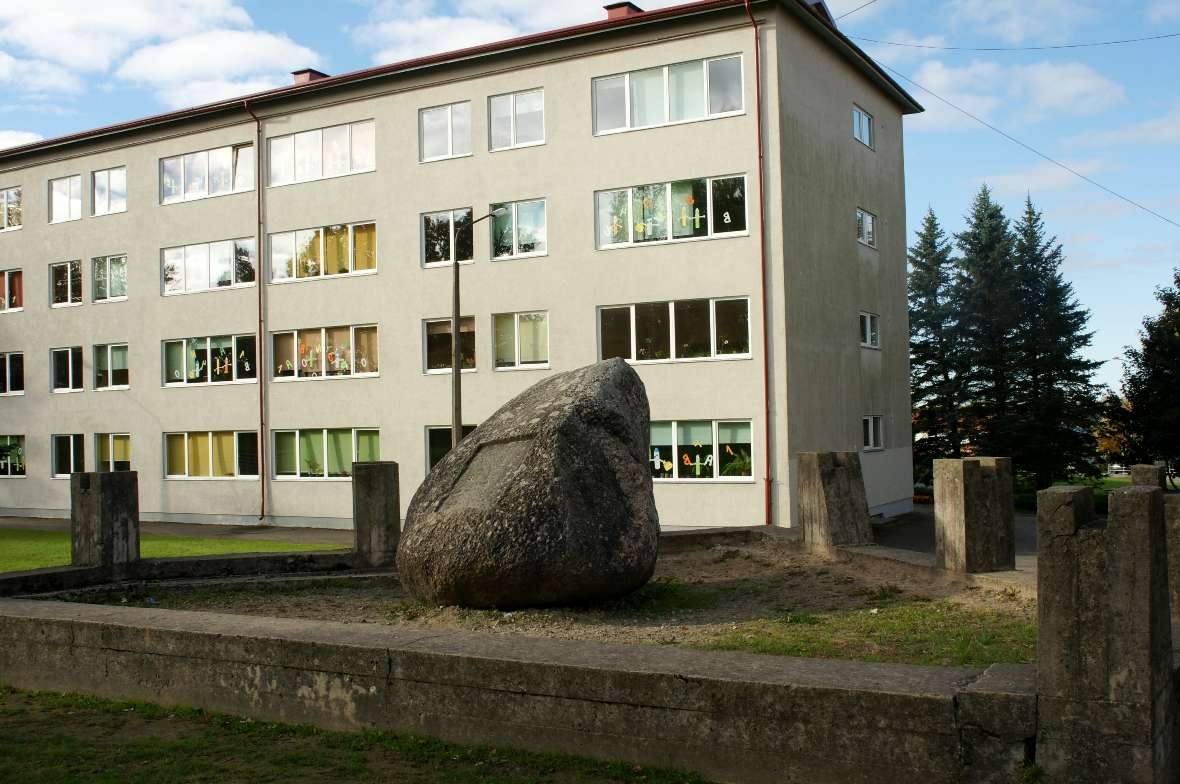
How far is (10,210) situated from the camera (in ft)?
116

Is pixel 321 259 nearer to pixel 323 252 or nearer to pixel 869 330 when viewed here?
pixel 323 252

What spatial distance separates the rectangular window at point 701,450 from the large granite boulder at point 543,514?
14414 millimetres

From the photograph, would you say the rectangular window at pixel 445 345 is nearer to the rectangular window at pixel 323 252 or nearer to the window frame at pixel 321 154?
the rectangular window at pixel 323 252

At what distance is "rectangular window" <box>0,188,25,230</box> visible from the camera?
3516 cm

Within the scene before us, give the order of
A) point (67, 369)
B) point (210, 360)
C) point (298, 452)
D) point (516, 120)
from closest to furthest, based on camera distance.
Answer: point (516, 120), point (298, 452), point (210, 360), point (67, 369)

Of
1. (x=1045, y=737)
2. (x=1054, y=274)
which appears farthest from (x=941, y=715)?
(x=1054, y=274)

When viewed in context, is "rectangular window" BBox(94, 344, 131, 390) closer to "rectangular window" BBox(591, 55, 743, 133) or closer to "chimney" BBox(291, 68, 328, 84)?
"chimney" BBox(291, 68, 328, 84)

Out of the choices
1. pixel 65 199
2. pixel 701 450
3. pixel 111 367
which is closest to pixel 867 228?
pixel 701 450

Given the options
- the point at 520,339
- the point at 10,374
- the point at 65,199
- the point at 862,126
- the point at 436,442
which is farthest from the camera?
the point at 10,374

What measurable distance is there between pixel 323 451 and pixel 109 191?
1210 centimetres

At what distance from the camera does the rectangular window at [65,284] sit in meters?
33.6

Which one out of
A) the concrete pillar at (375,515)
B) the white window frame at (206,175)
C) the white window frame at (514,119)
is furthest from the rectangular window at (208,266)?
the concrete pillar at (375,515)

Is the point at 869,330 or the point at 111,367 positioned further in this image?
the point at 111,367

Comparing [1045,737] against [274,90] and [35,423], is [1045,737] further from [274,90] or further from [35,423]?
[35,423]
